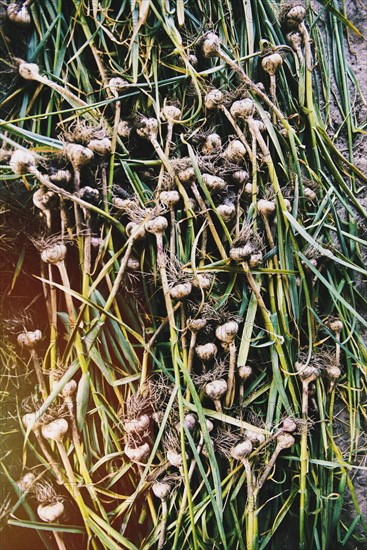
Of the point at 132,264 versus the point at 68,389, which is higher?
the point at 132,264

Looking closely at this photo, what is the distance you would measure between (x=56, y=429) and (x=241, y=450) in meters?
0.19

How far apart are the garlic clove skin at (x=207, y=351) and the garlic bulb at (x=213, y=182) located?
169 millimetres

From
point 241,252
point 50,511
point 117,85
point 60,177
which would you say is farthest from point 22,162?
point 50,511

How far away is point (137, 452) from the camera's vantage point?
49cm

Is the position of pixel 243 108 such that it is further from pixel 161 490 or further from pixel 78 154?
pixel 161 490

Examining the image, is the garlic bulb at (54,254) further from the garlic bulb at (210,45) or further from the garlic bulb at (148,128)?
the garlic bulb at (210,45)

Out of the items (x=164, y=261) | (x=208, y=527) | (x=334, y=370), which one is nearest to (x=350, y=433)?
(x=334, y=370)

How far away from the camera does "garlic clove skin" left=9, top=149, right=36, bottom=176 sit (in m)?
0.47

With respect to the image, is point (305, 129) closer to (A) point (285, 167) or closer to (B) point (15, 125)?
(A) point (285, 167)

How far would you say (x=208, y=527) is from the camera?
524mm

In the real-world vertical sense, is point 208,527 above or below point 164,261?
below

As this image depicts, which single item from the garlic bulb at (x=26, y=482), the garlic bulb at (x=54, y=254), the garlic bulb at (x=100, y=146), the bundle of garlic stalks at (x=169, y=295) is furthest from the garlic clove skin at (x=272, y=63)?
the garlic bulb at (x=26, y=482)

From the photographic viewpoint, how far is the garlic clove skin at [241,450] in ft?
1.65

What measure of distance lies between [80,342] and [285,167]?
1.02ft
